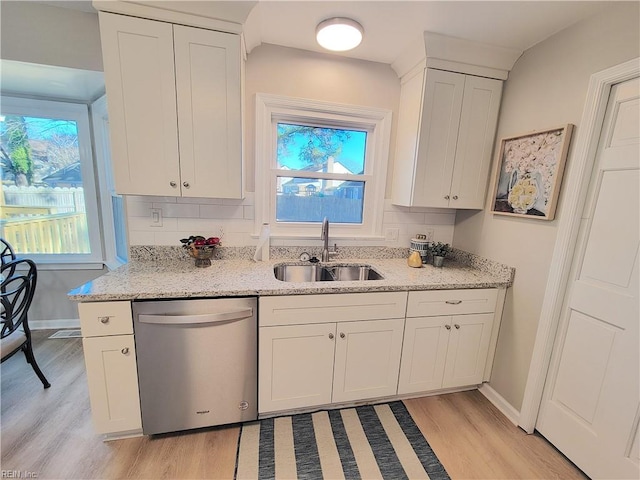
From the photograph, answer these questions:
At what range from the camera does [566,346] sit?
5.13ft

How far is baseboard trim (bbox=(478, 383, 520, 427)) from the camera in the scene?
180cm

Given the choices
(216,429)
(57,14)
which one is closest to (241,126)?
(57,14)

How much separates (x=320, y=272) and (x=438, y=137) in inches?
51.1

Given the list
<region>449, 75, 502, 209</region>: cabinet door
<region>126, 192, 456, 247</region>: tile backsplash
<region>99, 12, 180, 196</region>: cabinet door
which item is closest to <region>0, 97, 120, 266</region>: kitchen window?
<region>126, 192, 456, 247</region>: tile backsplash

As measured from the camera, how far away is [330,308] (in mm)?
1630

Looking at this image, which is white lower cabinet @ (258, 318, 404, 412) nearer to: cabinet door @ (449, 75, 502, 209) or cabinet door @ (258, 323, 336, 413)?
cabinet door @ (258, 323, 336, 413)

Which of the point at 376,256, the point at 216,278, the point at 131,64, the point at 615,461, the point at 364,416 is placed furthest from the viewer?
the point at 376,256

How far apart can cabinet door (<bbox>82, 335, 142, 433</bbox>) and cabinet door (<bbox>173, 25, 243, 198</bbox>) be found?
92 centimetres

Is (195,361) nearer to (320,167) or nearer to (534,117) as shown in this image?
(320,167)

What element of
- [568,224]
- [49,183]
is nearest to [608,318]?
[568,224]

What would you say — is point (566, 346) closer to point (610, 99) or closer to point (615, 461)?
point (615, 461)

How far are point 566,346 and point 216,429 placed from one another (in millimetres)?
2123

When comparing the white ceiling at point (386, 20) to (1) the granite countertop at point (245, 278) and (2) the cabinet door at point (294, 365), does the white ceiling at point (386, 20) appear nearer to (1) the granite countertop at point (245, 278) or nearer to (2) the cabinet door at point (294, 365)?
(1) the granite countertop at point (245, 278)

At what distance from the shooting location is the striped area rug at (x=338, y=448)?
4.66 feet
